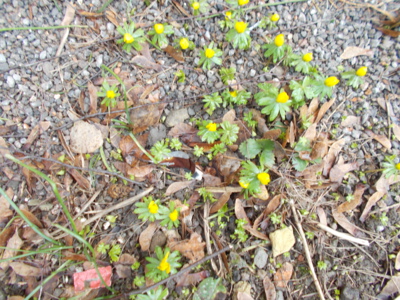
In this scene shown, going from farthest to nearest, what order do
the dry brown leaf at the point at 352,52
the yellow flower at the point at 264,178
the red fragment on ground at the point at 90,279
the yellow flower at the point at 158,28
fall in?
the dry brown leaf at the point at 352,52, the yellow flower at the point at 158,28, the yellow flower at the point at 264,178, the red fragment on ground at the point at 90,279

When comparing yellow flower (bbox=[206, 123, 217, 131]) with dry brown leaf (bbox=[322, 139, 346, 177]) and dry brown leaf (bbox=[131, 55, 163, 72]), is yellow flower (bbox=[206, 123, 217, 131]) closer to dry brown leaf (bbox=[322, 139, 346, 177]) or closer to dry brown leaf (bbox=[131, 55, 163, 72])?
dry brown leaf (bbox=[131, 55, 163, 72])

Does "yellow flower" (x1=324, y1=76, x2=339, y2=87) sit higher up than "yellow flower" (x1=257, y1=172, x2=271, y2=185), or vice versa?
"yellow flower" (x1=324, y1=76, x2=339, y2=87)

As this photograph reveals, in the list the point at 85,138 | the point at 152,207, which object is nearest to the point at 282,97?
the point at 152,207

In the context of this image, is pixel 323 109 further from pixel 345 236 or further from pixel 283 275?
pixel 283 275

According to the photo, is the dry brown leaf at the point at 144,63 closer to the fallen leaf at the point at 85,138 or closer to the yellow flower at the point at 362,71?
the fallen leaf at the point at 85,138

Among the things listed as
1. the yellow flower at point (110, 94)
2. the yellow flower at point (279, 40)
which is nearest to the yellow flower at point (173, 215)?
the yellow flower at point (110, 94)

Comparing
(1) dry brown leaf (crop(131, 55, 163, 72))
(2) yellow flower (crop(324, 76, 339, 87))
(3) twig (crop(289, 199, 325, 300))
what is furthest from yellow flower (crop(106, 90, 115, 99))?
(2) yellow flower (crop(324, 76, 339, 87))

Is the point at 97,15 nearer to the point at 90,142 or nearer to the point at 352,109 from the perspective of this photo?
the point at 90,142
